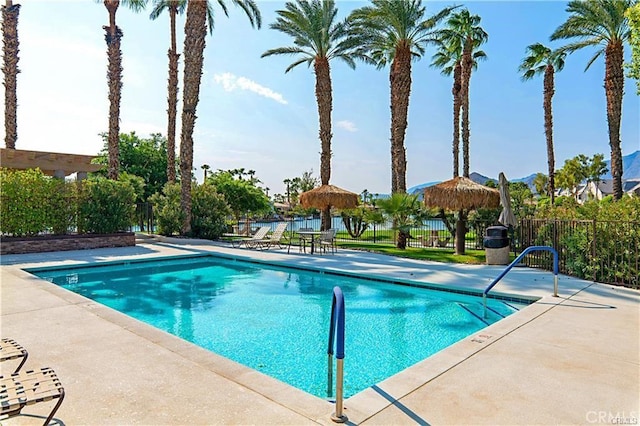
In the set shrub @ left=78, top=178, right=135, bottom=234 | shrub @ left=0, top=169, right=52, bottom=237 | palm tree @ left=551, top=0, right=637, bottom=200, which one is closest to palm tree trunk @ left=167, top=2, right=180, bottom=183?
shrub @ left=78, top=178, right=135, bottom=234

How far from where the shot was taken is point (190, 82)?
18.4 meters

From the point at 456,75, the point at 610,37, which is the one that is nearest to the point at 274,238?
the point at 610,37

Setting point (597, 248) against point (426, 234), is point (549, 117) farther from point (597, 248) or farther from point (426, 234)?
point (597, 248)

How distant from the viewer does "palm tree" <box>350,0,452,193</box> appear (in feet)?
55.6

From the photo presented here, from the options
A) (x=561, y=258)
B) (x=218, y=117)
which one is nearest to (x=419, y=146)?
(x=218, y=117)

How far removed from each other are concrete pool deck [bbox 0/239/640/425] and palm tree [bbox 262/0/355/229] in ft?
45.3

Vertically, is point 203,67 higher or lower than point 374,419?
higher

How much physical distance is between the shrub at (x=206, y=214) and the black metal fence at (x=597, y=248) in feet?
46.9

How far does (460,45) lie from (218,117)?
16220mm

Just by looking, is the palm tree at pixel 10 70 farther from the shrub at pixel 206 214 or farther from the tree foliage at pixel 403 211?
the tree foliage at pixel 403 211

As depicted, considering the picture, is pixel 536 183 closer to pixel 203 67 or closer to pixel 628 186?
pixel 628 186

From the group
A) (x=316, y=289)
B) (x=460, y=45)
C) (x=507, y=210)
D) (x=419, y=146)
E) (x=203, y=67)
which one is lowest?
(x=316, y=289)

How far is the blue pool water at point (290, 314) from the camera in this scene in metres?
5.51

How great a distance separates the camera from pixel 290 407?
3270mm
